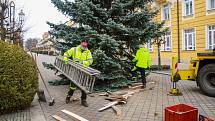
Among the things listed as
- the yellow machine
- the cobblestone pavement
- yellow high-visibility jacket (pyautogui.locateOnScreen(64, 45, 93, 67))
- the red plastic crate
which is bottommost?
the cobblestone pavement

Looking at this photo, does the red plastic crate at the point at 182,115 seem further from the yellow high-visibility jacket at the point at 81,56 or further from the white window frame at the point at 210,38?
the white window frame at the point at 210,38

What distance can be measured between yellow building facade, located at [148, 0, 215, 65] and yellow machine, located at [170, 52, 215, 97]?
478 inches

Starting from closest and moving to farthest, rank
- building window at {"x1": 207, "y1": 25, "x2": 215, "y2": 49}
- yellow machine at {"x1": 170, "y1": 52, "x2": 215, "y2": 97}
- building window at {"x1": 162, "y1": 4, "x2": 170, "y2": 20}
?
yellow machine at {"x1": 170, "y1": 52, "x2": 215, "y2": 97}, building window at {"x1": 207, "y1": 25, "x2": 215, "y2": 49}, building window at {"x1": 162, "y1": 4, "x2": 170, "y2": 20}

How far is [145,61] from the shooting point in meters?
11.2

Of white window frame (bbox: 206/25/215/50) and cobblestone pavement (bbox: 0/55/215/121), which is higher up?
white window frame (bbox: 206/25/215/50)

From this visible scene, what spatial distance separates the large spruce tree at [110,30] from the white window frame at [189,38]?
12165mm

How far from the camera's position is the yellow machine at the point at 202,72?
947cm

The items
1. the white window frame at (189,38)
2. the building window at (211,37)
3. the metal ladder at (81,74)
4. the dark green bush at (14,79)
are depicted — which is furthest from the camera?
the white window frame at (189,38)

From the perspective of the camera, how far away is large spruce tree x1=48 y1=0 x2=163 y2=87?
11.1 meters

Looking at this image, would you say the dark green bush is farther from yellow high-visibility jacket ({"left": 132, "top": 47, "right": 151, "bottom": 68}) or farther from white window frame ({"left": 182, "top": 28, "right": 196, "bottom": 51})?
white window frame ({"left": 182, "top": 28, "right": 196, "bottom": 51})

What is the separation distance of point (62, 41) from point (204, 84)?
6276 millimetres

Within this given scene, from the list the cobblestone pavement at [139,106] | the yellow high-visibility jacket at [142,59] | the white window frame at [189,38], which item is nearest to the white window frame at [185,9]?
the white window frame at [189,38]

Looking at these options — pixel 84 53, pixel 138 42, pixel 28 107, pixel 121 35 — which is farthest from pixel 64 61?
pixel 138 42

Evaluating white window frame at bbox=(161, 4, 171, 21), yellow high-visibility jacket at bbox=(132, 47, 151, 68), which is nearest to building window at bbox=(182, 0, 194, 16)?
white window frame at bbox=(161, 4, 171, 21)
